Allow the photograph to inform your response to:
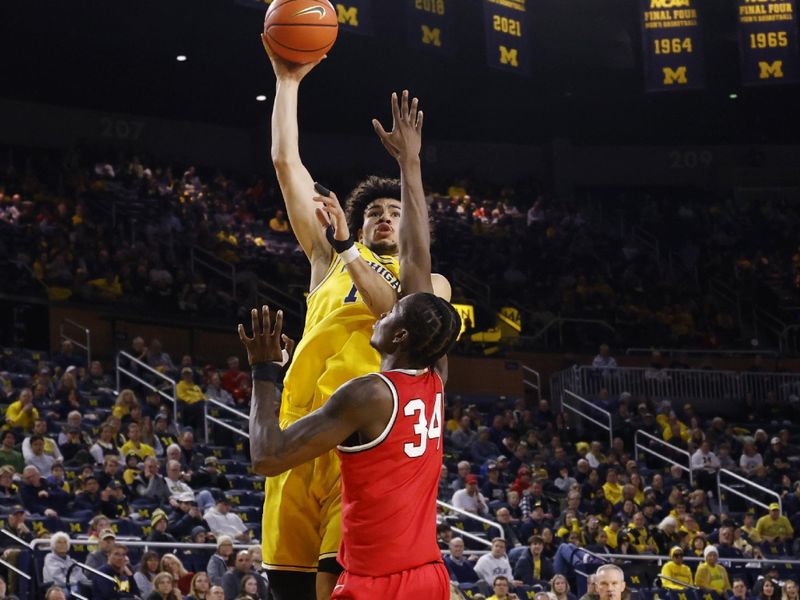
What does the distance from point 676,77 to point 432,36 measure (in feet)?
12.7

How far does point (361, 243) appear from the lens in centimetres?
552

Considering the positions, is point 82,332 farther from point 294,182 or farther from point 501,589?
point 294,182

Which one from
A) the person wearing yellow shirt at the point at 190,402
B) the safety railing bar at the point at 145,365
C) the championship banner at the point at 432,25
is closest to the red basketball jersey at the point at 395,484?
the safety railing bar at the point at 145,365

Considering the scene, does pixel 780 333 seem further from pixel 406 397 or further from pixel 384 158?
pixel 406 397

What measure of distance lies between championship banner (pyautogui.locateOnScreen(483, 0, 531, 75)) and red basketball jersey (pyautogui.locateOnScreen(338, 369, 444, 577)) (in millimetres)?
15200

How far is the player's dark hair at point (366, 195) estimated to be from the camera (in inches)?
215

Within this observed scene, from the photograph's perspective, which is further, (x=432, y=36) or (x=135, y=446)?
(x=432, y=36)

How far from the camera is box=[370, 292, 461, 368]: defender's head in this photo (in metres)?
4.34

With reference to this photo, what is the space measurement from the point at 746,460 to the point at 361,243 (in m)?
15.7

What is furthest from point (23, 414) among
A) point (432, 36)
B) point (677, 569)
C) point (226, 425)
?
point (432, 36)

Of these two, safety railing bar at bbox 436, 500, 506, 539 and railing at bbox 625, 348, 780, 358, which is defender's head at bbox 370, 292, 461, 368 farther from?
railing at bbox 625, 348, 780, 358

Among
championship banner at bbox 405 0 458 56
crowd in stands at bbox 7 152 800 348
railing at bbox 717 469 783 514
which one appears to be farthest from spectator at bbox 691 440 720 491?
championship banner at bbox 405 0 458 56

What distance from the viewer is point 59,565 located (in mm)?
11406

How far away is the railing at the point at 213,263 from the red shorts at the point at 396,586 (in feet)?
58.5
